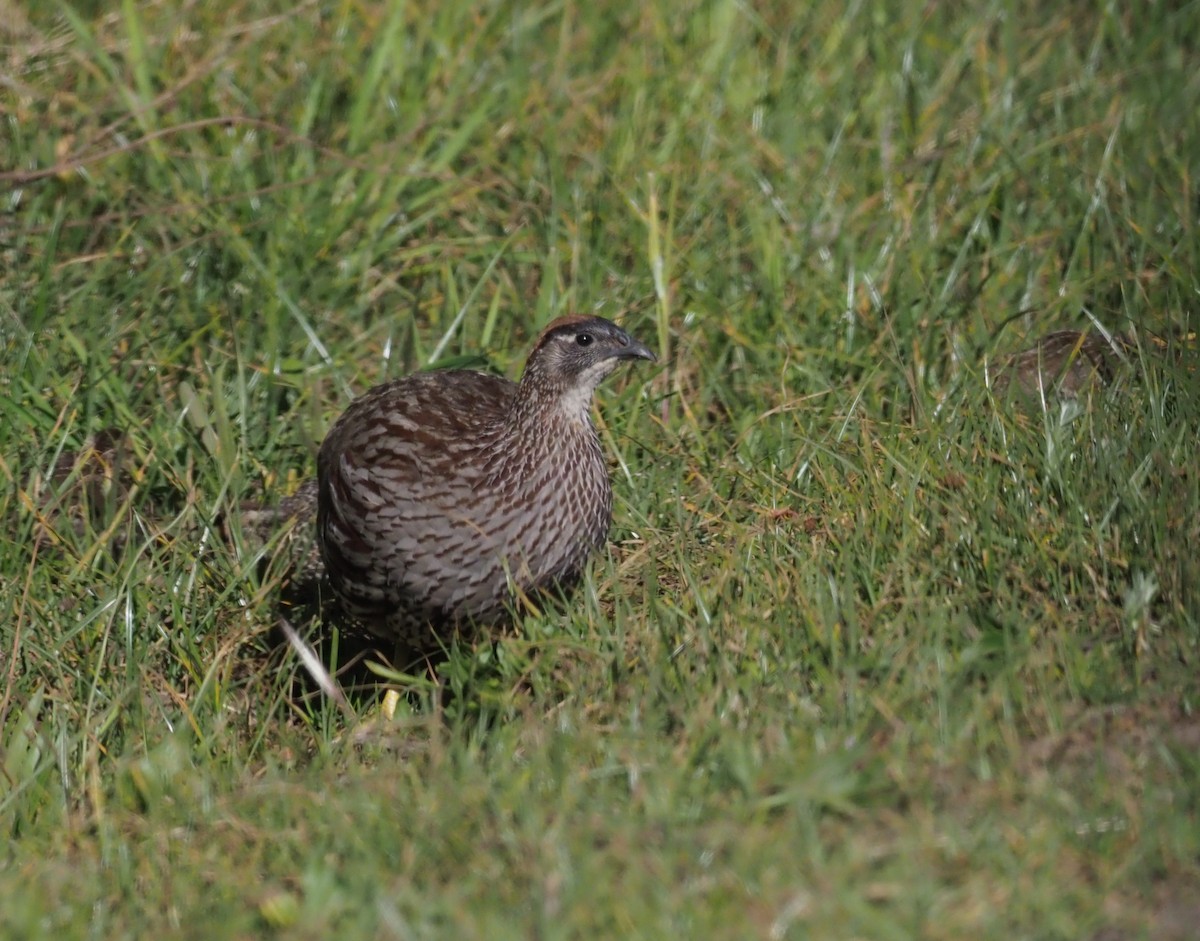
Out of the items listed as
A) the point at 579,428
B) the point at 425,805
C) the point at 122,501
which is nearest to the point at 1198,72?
the point at 579,428

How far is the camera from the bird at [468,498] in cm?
512

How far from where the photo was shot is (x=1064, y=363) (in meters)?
5.80

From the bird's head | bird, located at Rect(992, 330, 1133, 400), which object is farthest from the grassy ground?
the bird's head

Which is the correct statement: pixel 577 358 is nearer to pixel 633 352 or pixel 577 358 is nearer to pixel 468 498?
pixel 633 352

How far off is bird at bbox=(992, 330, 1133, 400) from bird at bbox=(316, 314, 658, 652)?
1.20 metres

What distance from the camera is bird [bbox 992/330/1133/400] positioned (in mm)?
5422

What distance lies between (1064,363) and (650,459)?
4.58 ft

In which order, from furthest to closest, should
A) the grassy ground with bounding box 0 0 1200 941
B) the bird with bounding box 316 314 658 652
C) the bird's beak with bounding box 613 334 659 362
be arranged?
the bird's beak with bounding box 613 334 659 362 < the bird with bounding box 316 314 658 652 < the grassy ground with bounding box 0 0 1200 941

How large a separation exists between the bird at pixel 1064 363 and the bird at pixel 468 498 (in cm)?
120

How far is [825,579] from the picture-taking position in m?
4.55

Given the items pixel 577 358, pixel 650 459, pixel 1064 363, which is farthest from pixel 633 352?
pixel 1064 363

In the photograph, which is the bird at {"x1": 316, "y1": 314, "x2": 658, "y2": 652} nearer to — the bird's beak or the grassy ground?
the bird's beak

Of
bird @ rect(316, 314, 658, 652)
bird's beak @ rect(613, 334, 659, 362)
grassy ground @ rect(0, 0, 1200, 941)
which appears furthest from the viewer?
bird's beak @ rect(613, 334, 659, 362)

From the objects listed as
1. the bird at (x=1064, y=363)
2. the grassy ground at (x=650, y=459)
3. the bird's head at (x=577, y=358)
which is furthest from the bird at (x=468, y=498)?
the bird at (x=1064, y=363)
